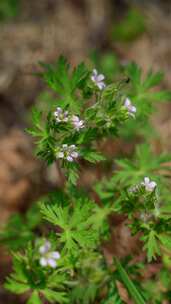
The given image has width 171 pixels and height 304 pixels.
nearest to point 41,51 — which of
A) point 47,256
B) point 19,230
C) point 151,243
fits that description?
point 19,230

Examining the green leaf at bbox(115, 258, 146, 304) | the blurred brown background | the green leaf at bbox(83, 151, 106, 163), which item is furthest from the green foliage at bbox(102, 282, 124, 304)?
the blurred brown background

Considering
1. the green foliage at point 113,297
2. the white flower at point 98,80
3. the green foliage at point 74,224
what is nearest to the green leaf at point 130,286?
the green foliage at point 113,297

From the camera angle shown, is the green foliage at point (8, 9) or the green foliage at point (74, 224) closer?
the green foliage at point (74, 224)

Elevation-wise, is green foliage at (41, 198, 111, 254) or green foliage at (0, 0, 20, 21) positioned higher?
green foliage at (0, 0, 20, 21)

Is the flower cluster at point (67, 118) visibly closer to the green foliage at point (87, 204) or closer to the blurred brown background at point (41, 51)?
the green foliage at point (87, 204)

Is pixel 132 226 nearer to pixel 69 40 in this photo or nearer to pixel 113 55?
pixel 113 55

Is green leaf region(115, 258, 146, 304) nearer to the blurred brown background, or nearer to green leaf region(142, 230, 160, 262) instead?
green leaf region(142, 230, 160, 262)
